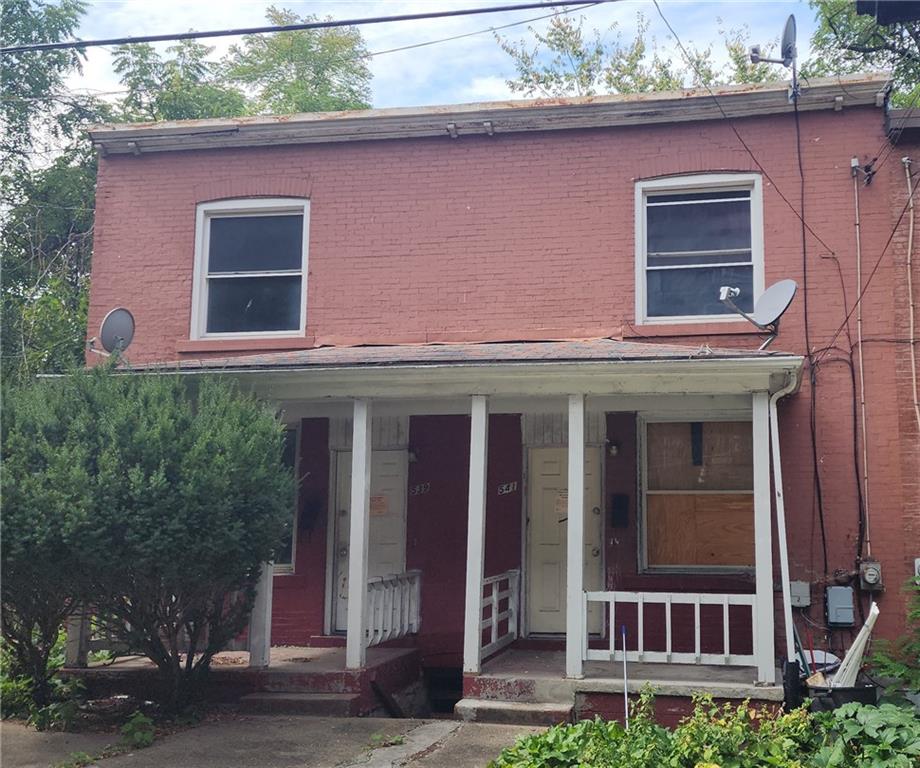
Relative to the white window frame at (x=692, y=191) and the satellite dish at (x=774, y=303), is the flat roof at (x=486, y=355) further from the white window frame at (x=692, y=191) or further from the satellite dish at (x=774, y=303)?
the white window frame at (x=692, y=191)

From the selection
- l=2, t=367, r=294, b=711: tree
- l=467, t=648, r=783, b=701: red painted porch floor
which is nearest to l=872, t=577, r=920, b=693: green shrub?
l=467, t=648, r=783, b=701: red painted porch floor

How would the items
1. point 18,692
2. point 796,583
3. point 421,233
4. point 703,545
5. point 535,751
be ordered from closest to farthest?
point 535,751
point 18,692
point 796,583
point 703,545
point 421,233

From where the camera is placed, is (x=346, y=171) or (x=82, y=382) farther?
(x=346, y=171)

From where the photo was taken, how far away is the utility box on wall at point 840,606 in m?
9.23

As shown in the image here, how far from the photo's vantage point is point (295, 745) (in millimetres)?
7219

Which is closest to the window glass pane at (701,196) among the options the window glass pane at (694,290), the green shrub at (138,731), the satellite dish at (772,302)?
the window glass pane at (694,290)

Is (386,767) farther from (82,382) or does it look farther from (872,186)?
(872,186)

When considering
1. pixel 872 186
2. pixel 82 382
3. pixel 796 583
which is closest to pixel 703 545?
pixel 796 583

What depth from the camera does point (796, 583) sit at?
939cm

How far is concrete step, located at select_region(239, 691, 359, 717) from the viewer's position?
8.38 m

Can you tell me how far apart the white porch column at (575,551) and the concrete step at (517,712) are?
0.37 metres

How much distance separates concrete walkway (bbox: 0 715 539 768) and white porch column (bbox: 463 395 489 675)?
2.31ft

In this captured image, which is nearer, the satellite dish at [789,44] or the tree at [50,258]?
the satellite dish at [789,44]

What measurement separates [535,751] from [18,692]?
4.87 m
